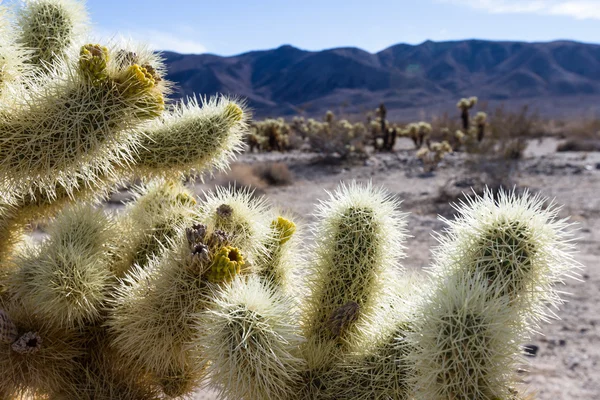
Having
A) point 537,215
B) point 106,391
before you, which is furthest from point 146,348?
point 537,215

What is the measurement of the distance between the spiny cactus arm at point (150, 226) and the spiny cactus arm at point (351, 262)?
0.69 m

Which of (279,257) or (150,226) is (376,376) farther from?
(150,226)

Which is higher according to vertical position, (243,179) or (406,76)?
(243,179)

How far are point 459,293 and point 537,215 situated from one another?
0.45 metres

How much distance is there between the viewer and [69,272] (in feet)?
6.56

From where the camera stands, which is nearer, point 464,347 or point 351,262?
point 464,347

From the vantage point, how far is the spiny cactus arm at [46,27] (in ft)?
8.49

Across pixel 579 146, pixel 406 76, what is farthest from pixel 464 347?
pixel 406 76

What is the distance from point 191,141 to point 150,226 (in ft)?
1.53

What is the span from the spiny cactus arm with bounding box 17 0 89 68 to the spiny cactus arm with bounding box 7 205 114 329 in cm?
91

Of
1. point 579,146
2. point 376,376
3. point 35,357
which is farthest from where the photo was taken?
point 579,146

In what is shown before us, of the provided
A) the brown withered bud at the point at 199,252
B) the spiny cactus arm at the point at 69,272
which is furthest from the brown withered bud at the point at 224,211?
the spiny cactus arm at the point at 69,272

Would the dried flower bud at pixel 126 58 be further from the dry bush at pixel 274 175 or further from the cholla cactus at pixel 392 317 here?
the dry bush at pixel 274 175

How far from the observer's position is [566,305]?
504 cm
